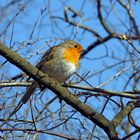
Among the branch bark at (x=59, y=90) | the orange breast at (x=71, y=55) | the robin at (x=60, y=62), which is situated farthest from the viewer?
the orange breast at (x=71, y=55)

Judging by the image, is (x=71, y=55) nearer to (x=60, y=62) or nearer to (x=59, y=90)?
(x=60, y=62)

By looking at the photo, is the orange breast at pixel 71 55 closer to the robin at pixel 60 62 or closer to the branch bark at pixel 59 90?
the robin at pixel 60 62

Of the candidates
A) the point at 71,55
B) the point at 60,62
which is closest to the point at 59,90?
the point at 60,62

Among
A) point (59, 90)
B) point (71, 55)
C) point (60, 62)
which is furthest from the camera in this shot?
point (71, 55)

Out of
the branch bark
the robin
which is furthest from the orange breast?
the branch bark

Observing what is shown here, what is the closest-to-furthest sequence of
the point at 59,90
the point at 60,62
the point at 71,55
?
the point at 59,90
the point at 60,62
the point at 71,55

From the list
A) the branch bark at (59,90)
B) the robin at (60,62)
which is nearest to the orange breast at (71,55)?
the robin at (60,62)

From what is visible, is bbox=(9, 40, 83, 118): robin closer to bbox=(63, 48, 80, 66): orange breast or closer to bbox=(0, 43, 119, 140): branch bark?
bbox=(63, 48, 80, 66): orange breast

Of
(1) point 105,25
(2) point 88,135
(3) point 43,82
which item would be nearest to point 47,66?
(2) point 88,135

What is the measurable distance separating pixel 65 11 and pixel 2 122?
608cm

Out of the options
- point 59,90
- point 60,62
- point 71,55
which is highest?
point 71,55

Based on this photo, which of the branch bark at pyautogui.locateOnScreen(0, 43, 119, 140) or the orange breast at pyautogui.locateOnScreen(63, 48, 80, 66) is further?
the orange breast at pyautogui.locateOnScreen(63, 48, 80, 66)

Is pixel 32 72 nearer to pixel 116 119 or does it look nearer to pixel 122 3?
pixel 116 119

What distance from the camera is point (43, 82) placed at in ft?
8.52
